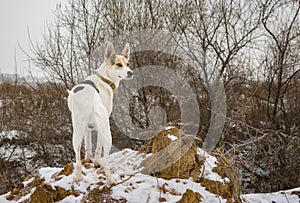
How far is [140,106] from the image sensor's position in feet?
25.9

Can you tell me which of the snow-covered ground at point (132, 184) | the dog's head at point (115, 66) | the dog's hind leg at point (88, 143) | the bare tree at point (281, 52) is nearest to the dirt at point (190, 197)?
the snow-covered ground at point (132, 184)

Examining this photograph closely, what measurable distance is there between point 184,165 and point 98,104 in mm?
1313

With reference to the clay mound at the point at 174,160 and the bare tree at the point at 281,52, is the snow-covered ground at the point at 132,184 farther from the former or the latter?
the bare tree at the point at 281,52

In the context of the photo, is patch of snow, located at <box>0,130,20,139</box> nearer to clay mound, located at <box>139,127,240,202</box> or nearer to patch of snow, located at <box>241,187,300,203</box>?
clay mound, located at <box>139,127,240,202</box>

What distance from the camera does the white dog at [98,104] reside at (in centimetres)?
283

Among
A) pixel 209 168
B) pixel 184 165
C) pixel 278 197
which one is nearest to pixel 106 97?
pixel 184 165

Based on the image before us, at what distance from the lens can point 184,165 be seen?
338 cm

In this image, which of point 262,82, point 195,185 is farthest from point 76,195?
point 262,82

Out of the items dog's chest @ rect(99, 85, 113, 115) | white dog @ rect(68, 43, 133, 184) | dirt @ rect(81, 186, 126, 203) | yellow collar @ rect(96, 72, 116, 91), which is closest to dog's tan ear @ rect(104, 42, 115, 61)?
white dog @ rect(68, 43, 133, 184)

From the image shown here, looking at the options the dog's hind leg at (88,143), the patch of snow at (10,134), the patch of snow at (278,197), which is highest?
the dog's hind leg at (88,143)

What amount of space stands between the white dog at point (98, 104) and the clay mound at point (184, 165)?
618 mm

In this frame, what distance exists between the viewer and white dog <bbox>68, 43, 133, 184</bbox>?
2834 mm

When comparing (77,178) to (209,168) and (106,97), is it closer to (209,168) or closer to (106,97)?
(106,97)

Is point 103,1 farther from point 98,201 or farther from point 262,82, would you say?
point 98,201
